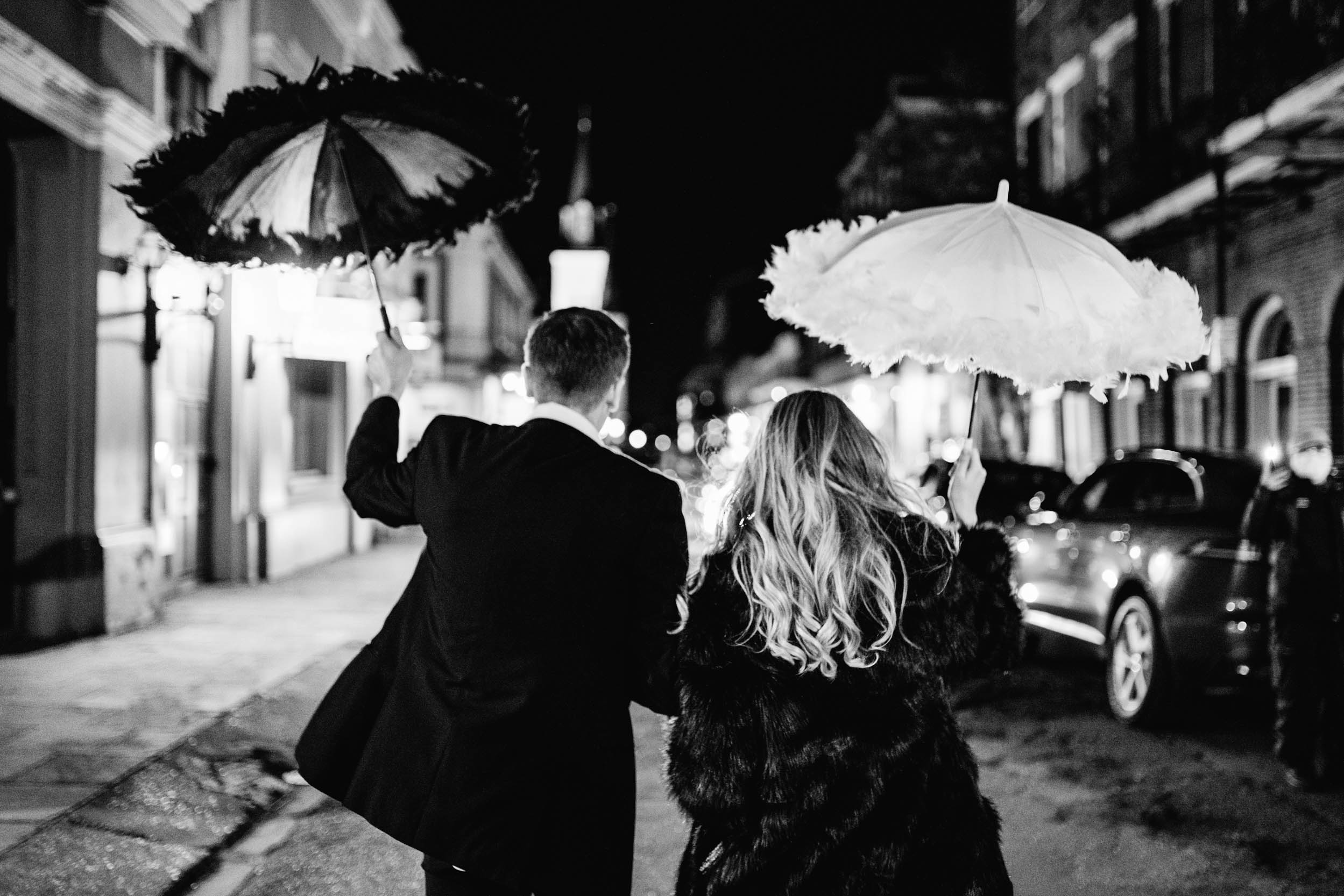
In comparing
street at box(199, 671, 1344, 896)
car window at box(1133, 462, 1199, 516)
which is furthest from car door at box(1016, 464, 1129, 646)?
street at box(199, 671, 1344, 896)

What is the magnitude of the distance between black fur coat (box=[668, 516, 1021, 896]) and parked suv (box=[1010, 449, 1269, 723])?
16.0 ft

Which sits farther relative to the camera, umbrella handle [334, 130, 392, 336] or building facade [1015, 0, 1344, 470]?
building facade [1015, 0, 1344, 470]

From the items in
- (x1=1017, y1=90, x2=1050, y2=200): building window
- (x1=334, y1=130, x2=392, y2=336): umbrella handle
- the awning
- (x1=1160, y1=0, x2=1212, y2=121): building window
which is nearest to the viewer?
(x1=334, y1=130, x2=392, y2=336): umbrella handle

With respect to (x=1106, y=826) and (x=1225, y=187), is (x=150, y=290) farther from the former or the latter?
(x=1225, y=187)

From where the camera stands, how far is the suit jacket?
7.18ft

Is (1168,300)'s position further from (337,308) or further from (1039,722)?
(337,308)

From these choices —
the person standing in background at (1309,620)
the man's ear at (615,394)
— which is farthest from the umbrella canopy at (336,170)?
Result: the person standing in background at (1309,620)

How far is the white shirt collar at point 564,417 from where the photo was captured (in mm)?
2377

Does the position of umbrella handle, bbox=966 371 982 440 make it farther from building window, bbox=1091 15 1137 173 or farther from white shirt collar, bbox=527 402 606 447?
building window, bbox=1091 15 1137 173

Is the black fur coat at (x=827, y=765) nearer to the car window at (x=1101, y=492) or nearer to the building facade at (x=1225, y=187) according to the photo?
the car window at (x=1101, y=492)

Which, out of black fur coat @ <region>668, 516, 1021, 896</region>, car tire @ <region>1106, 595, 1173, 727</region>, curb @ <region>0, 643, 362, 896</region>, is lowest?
curb @ <region>0, 643, 362, 896</region>

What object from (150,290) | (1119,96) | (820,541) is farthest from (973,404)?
(1119,96)

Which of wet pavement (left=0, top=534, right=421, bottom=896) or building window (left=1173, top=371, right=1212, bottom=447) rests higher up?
building window (left=1173, top=371, right=1212, bottom=447)

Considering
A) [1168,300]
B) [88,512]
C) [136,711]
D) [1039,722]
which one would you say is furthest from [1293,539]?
[88,512]
